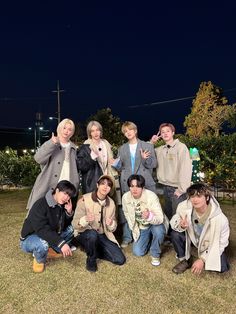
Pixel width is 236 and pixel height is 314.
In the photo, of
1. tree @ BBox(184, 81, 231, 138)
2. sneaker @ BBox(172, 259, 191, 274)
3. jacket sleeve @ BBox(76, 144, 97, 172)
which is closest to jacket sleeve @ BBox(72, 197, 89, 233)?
jacket sleeve @ BBox(76, 144, 97, 172)

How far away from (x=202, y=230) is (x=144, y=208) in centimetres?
79

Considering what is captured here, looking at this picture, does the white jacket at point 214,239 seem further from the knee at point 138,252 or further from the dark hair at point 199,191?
the knee at point 138,252

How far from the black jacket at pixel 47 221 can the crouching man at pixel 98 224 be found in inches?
7.9

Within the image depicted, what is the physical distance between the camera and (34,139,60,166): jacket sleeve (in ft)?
13.3

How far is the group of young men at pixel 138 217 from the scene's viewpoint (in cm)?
362

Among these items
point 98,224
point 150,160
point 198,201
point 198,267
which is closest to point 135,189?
point 150,160

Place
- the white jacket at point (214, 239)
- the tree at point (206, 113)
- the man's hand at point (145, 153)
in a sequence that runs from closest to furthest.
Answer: the white jacket at point (214, 239), the man's hand at point (145, 153), the tree at point (206, 113)

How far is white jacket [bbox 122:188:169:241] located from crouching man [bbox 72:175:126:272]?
7.9 inches

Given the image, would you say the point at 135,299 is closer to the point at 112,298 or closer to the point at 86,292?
the point at 112,298

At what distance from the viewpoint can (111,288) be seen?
3367 mm

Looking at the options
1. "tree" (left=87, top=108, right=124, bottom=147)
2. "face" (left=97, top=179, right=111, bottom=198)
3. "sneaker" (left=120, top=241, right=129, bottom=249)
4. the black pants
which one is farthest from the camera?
"tree" (left=87, top=108, right=124, bottom=147)

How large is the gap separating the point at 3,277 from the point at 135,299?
1.44 m

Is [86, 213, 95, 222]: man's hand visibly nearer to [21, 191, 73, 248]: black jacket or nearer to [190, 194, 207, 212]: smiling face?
[21, 191, 73, 248]: black jacket

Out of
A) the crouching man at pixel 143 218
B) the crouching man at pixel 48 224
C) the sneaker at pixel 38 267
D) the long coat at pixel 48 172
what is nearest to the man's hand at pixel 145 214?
the crouching man at pixel 143 218
